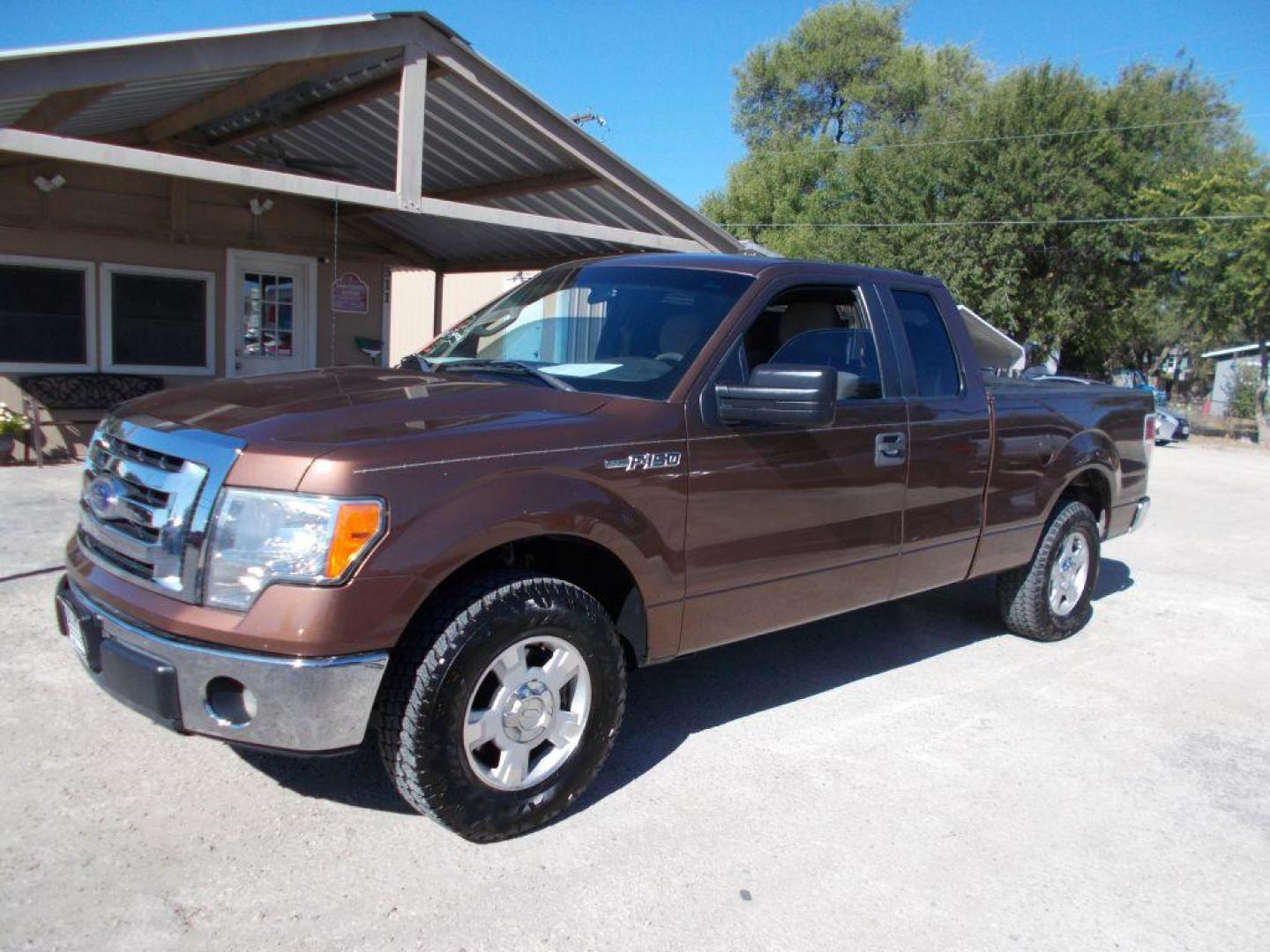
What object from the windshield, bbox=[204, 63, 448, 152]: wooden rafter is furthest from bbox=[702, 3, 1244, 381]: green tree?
the windshield

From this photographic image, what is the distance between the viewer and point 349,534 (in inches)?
107

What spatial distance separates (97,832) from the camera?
3.12 m

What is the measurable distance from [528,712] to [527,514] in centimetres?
66

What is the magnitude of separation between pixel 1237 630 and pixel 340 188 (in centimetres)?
705

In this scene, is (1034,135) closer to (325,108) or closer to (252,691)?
(325,108)

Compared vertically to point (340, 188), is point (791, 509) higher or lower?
lower

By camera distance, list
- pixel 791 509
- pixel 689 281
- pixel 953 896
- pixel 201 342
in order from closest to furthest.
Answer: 1. pixel 953 896
2. pixel 791 509
3. pixel 689 281
4. pixel 201 342

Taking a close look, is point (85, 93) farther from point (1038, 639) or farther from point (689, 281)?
point (1038, 639)

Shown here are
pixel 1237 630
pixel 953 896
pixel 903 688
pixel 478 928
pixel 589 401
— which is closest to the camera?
pixel 478 928

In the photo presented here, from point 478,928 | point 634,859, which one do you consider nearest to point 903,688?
point 634,859

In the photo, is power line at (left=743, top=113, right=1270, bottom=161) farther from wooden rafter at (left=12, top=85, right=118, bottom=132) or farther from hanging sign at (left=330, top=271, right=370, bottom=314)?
wooden rafter at (left=12, top=85, right=118, bottom=132)

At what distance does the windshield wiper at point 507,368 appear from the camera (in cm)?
371

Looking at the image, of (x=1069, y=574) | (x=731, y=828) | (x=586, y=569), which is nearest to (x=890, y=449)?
(x=586, y=569)

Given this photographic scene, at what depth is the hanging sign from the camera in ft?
40.6
